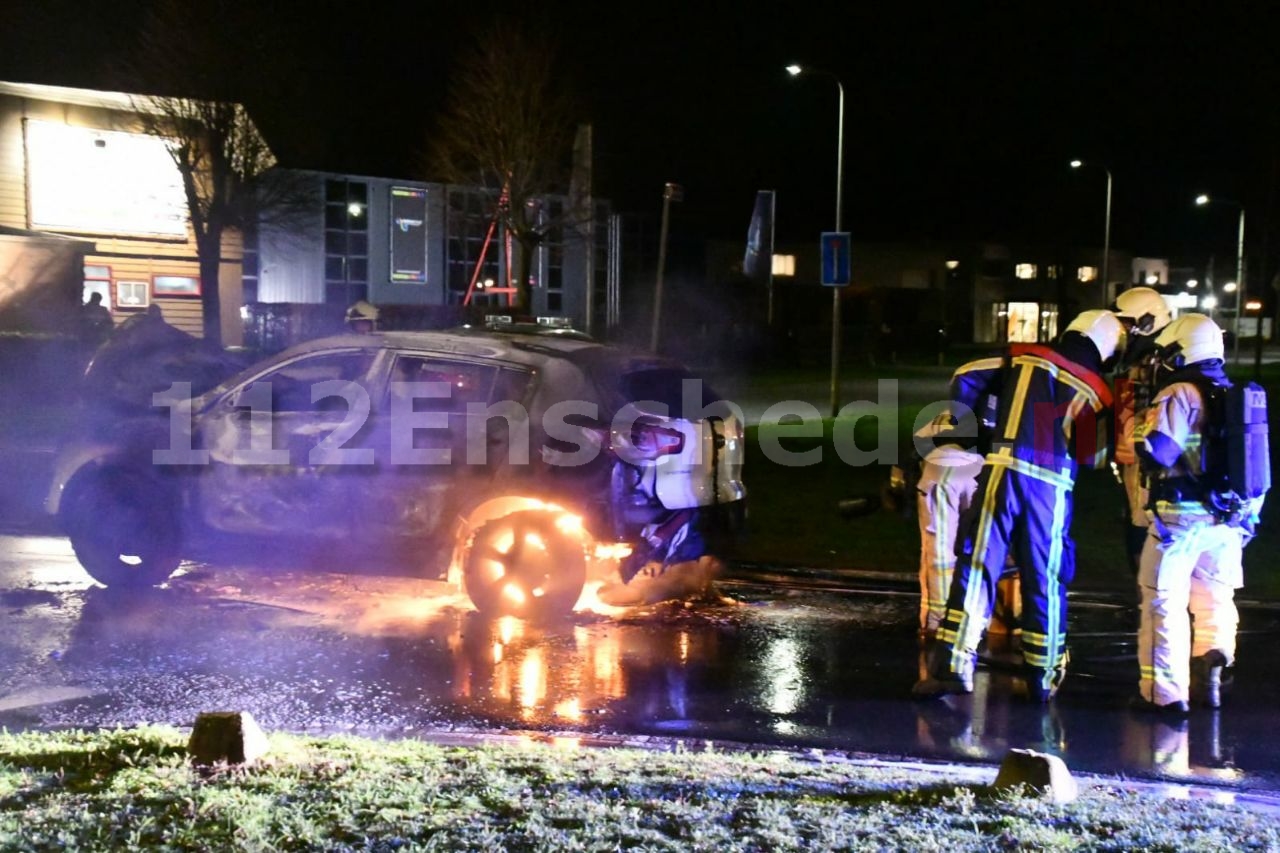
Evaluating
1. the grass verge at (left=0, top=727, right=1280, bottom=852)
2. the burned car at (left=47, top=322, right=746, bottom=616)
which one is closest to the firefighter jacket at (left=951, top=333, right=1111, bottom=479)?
the grass verge at (left=0, top=727, right=1280, bottom=852)

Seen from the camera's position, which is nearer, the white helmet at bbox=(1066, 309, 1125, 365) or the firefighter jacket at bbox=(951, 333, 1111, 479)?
the firefighter jacket at bbox=(951, 333, 1111, 479)

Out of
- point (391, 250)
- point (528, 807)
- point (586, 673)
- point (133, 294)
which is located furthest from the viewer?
point (391, 250)

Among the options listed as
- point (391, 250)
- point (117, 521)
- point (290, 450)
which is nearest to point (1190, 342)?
point (290, 450)

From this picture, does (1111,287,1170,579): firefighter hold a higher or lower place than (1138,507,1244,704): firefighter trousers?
higher

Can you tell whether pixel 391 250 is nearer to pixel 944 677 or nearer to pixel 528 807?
pixel 944 677

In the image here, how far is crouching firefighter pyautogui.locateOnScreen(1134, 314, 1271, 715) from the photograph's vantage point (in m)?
5.80

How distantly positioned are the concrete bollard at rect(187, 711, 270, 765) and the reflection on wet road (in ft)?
3.53

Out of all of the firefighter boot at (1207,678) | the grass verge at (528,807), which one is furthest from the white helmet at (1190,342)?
the grass verge at (528,807)

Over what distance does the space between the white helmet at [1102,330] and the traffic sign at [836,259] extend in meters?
11.6

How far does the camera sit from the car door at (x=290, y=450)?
7.84 m

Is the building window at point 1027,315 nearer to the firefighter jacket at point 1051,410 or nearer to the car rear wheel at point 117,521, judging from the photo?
the car rear wheel at point 117,521

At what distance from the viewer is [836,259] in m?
17.8

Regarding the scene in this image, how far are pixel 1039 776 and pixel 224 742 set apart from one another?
108 inches

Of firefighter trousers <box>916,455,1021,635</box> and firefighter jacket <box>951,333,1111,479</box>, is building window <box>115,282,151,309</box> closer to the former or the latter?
firefighter trousers <box>916,455,1021,635</box>
